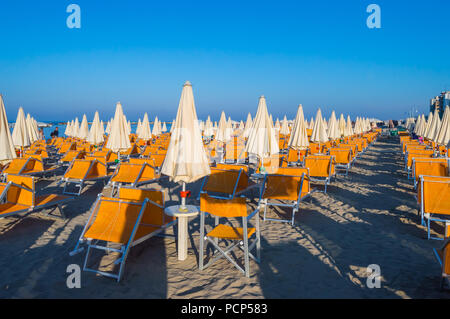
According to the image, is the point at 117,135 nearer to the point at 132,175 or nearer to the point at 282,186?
the point at 132,175

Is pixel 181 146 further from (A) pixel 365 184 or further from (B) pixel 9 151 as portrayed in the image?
(A) pixel 365 184

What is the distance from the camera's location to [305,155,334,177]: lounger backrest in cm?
697

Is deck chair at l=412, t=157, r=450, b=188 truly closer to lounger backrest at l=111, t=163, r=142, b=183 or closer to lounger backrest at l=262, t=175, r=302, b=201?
lounger backrest at l=262, t=175, r=302, b=201

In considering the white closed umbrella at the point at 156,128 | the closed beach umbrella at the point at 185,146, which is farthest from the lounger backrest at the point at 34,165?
the white closed umbrella at the point at 156,128

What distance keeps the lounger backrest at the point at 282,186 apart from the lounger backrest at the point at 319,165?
6.06ft

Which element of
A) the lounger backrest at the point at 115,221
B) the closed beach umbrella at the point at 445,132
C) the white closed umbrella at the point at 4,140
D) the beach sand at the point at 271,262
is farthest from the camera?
the closed beach umbrella at the point at 445,132

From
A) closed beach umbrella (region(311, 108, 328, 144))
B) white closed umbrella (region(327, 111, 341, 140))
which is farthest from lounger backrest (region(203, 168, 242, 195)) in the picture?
white closed umbrella (region(327, 111, 341, 140))

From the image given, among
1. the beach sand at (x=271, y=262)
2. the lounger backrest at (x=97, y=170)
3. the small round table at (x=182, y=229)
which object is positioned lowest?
the beach sand at (x=271, y=262)

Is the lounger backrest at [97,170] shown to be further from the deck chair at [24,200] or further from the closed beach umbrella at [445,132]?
the closed beach umbrella at [445,132]

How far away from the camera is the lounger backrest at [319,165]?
22.9 ft

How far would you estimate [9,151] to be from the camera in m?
5.37

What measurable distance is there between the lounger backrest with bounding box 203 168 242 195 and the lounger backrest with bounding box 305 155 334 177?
210 cm
